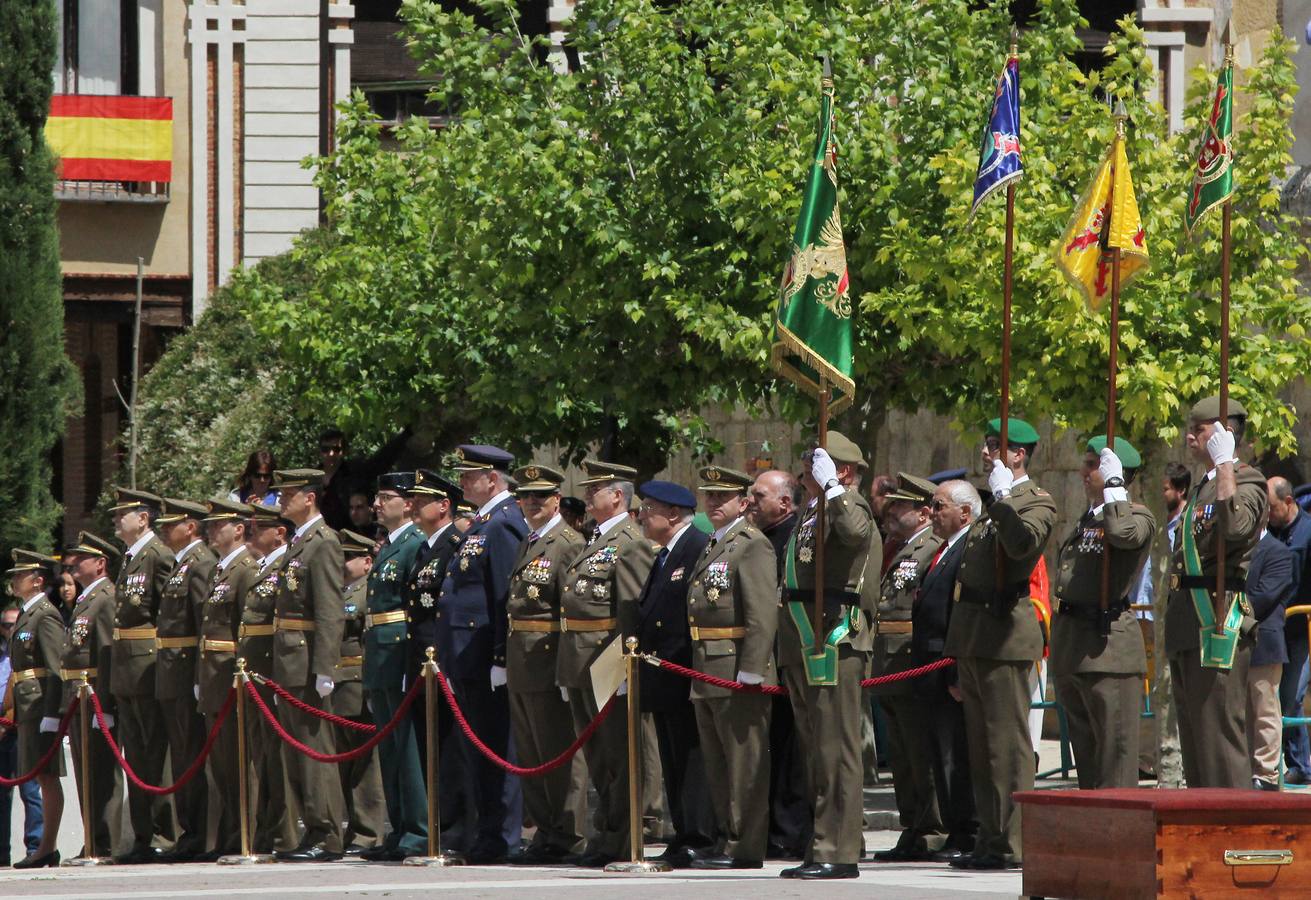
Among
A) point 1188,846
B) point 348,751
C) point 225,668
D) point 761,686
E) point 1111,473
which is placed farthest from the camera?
point 225,668

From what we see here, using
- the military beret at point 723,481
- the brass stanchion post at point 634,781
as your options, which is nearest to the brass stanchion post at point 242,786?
the brass stanchion post at point 634,781

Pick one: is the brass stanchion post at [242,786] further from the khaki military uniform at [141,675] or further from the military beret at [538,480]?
the military beret at [538,480]

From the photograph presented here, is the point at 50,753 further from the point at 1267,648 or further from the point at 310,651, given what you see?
the point at 1267,648

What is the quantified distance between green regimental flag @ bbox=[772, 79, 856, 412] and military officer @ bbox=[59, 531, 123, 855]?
4691 millimetres

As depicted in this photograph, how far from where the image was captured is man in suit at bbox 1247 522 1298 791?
39.7 feet

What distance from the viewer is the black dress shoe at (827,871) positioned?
31.2ft

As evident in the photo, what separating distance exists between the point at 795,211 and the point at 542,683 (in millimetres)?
4657

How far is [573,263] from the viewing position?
51.0ft

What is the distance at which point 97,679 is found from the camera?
13.1m

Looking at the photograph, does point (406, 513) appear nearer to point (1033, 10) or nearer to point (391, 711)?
point (391, 711)

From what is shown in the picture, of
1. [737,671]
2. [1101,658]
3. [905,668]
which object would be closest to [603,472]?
[737,671]

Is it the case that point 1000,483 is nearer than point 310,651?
Yes

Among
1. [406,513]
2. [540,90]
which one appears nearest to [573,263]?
[540,90]

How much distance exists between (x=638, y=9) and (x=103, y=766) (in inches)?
254
